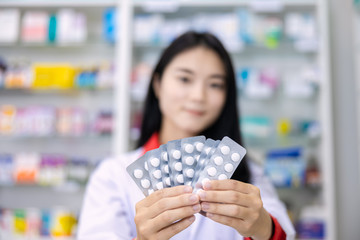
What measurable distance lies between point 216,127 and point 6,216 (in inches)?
85.0

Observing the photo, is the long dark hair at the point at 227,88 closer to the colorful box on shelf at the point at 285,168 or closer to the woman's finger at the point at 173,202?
the woman's finger at the point at 173,202

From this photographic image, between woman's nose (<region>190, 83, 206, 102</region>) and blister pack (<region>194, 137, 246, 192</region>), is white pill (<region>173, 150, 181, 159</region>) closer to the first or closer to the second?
blister pack (<region>194, 137, 246, 192</region>)

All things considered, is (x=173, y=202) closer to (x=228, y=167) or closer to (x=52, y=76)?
(x=228, y=167)

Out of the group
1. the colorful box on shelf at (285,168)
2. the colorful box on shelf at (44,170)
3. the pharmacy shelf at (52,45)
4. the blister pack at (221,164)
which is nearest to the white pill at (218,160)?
the blister pack at (221,164)

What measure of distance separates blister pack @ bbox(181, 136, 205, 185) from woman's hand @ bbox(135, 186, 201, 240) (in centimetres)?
4

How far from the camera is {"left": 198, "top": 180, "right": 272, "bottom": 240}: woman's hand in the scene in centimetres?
68

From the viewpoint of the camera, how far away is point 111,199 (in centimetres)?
120

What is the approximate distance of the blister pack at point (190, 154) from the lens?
71cm

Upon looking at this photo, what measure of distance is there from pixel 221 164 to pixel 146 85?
6.39ft

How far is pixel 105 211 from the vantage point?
3.76ft

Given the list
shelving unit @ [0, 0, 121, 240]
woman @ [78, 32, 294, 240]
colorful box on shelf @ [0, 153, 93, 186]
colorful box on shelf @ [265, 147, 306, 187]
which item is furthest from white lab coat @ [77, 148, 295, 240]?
shelving unit @ [0, 0, 121, 240]

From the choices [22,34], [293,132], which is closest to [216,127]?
[293,132]

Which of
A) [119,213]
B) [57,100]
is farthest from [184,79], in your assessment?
[57,100]

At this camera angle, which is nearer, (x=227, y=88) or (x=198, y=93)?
(x=198, y=93)
